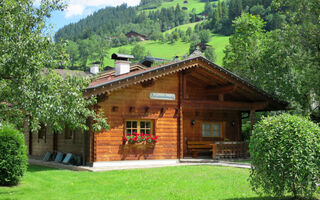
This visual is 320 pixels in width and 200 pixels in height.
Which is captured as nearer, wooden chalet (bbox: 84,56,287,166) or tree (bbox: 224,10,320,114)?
wooden chalet (bbox: 84,56,287,166)

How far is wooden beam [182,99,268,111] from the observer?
17.3m

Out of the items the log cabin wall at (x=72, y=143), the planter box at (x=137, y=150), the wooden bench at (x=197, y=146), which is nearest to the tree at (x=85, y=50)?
the log cabin wall at (x=72, y=143)

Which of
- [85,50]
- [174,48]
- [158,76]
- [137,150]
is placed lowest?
[137,150]

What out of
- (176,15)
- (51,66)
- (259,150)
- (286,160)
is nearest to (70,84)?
(51,66)

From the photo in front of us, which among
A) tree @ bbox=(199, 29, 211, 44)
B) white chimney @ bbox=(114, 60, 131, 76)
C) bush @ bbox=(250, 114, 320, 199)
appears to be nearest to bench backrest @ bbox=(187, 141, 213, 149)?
white chimney @ bbox=(114, 60, 131, 76)

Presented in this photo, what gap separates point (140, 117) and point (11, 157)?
6.60 metres

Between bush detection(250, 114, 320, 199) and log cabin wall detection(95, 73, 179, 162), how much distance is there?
856 cm

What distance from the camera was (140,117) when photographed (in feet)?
53.0

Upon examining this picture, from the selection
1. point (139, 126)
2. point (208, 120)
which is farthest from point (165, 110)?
point (208, 120)

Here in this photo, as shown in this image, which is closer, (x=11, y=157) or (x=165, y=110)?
(x=11, y=157)

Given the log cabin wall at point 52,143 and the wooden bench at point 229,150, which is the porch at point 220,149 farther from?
the log cabin wall at point 52,143

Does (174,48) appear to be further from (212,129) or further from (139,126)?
(139,126)

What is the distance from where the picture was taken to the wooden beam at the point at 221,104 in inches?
682

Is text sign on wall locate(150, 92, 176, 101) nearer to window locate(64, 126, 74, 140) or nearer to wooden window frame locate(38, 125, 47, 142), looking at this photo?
window locate(64, 126, 74, 140)
